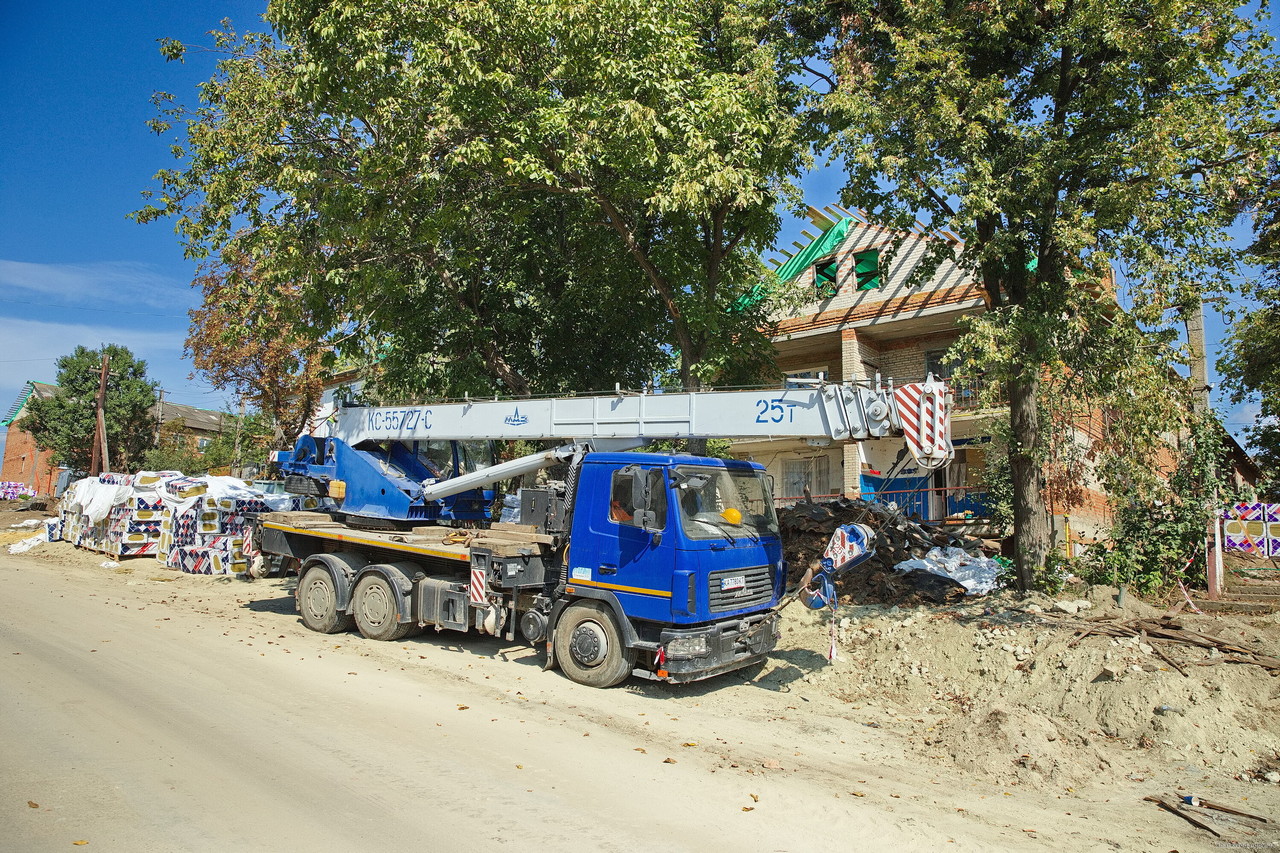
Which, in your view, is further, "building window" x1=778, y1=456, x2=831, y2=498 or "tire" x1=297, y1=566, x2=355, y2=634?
"building window" x1=778, y1=456, x2=831, y2=498

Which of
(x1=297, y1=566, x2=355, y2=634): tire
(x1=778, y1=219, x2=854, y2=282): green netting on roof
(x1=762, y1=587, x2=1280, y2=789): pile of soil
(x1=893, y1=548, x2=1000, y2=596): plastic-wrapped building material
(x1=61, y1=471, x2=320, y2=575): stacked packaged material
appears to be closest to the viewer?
(x1=762, y1=587, x2=1280, y2=789): pile of soil

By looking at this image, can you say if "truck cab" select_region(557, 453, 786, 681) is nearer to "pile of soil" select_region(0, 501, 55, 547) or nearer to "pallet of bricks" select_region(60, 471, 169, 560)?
"pallet of bricks" select_region(60, 471, 169, 560)

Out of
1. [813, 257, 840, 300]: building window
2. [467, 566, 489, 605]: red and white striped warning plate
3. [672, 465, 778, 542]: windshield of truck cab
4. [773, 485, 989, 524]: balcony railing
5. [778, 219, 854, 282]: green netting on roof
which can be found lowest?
[467, 566, 489, 605]: red and white striped warning plate

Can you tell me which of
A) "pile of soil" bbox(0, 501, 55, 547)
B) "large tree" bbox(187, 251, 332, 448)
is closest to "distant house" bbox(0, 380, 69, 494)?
"pile of soil" bbox(0, 501, 55, 547)

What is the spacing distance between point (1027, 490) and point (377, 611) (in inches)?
386

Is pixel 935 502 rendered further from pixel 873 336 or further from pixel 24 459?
pixel 24 459

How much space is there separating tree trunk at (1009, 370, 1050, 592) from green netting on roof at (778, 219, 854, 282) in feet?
37.8

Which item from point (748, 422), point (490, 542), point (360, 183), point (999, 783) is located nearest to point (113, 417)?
point (360, 183)

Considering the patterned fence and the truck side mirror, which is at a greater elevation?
the truck side mirror

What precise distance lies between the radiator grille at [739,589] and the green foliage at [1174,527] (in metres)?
6.42

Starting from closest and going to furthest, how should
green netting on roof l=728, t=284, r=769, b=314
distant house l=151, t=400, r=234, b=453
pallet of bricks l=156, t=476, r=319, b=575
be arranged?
A: green netting on roof l=728, t=284, r=769, b=314 < pallet of bricks l=156, t=476, r=319, b=575 < distant house l=151, t=400, r=234, b=453

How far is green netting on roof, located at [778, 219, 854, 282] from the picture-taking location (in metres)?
22.5

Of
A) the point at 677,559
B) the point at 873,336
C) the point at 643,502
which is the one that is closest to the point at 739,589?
the point at 677,559

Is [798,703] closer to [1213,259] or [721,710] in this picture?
[721,710]
